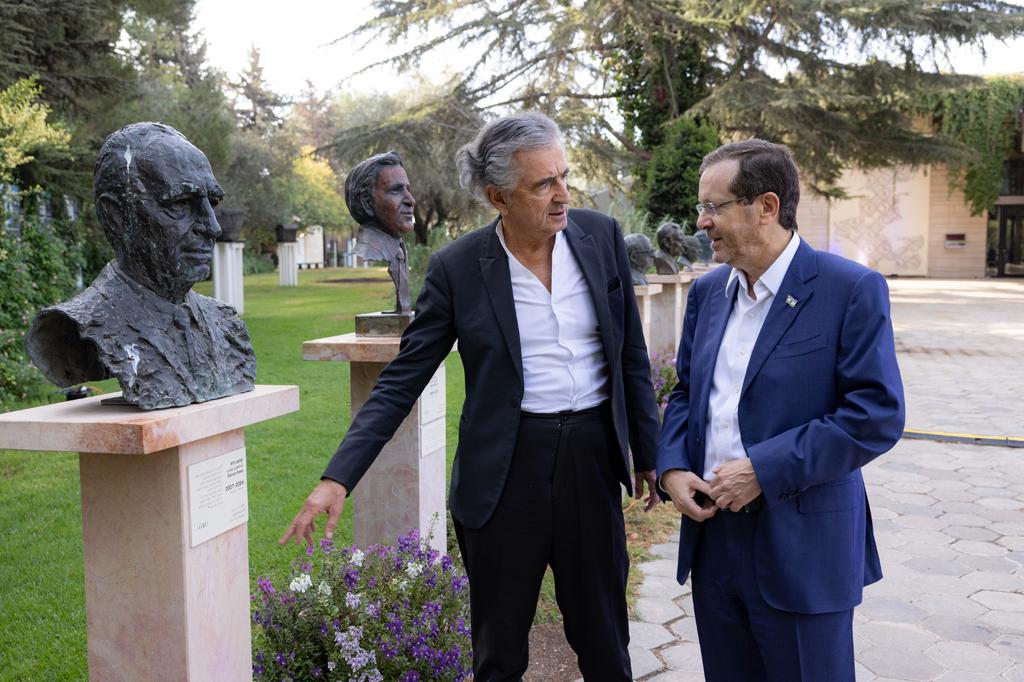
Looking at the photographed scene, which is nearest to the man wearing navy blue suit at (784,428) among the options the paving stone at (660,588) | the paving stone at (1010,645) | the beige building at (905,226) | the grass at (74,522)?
the paving stone at (1010,645)

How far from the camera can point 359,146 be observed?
19031mm

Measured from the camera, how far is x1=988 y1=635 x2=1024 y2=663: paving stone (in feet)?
12.1

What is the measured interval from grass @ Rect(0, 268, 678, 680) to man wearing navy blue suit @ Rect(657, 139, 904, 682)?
2196 mm

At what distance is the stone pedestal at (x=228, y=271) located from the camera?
18153 mm

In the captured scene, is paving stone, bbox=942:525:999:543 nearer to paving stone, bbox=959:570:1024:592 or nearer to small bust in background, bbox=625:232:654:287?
paving stone, bbox=959:570:1024:592

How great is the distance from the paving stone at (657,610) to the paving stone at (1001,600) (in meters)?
1.53

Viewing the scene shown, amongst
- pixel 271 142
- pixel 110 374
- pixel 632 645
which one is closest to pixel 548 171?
pixel 110 374

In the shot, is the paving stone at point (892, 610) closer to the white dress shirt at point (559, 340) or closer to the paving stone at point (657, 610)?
the paving stone at point (657, 610)

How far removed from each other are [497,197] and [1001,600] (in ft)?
11.8

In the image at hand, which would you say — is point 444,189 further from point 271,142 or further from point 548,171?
point 548,171

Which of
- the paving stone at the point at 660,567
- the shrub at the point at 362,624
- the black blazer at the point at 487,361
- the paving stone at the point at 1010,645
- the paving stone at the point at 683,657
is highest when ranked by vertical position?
the black blazer at the point at 487,361

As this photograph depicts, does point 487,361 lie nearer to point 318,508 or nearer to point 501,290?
point 501,290

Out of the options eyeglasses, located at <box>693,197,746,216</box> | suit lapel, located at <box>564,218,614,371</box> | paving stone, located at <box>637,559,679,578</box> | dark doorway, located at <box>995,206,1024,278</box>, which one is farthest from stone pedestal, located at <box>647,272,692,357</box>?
dark doorway, located at <box>995,206,1024,278</box>

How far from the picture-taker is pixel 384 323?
3965 mm
